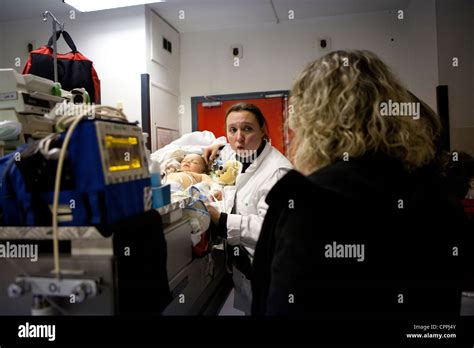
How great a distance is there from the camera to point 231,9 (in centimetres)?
341

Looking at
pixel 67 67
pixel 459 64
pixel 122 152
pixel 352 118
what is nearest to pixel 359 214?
pixel 352 118

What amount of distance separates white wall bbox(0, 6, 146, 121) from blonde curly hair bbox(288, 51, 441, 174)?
2.77 metres

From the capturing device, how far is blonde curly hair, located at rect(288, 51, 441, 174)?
839 mm

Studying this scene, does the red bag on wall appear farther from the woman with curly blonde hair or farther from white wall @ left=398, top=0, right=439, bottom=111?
white wall @ left=398, top=0, right=439, bottom=111

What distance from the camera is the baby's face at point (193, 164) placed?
2.57 metres

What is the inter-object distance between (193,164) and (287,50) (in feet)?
6.51

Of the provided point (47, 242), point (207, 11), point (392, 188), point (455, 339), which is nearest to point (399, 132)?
point (392, 188)

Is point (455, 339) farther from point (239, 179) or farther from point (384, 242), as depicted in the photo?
point (239, 179)

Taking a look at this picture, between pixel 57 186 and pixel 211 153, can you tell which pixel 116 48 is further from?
pixel 57 186

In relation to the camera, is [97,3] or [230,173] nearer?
[230,173]

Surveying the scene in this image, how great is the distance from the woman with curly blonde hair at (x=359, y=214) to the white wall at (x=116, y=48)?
2.81 meters

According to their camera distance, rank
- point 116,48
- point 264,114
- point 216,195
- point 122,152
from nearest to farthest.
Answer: point 122,152, point 216,195, point 116,48, point 264,114

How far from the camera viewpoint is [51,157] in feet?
2.62

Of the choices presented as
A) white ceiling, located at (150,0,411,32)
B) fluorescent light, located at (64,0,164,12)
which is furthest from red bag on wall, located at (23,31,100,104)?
white ceiling, located at (150,0,411,32)
